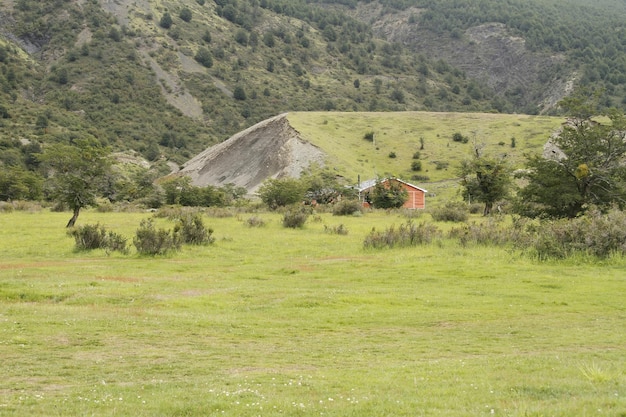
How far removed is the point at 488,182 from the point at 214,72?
345 ft

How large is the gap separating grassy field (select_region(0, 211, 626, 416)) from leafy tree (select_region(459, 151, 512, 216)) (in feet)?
94.2

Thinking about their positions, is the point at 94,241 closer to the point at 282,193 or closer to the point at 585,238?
the point at 585,238

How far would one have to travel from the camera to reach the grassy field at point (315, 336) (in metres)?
6.79

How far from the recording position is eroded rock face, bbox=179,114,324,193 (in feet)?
278

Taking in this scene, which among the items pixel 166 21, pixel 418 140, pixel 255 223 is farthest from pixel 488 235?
pixel 166 21

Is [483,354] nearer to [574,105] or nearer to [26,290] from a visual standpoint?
[26,290]

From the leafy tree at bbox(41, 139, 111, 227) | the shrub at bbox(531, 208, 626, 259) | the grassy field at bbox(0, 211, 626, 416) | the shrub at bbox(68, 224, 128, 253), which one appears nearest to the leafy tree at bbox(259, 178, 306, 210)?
the leafy tree at bbox(41, 139, 111, 227)

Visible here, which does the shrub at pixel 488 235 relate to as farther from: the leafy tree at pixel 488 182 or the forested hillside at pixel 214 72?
the forested hillside at pixel 214 72

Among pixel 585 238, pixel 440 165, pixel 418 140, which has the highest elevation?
pixel 418 140

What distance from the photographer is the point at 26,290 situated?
15102 millimetres

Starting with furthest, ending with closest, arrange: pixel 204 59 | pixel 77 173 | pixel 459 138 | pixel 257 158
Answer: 1. pixel 204 59
2. pixel 459 138
3. pixel 257 158
4. pixel 77 173

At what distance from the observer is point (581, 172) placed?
A: 26094 mm

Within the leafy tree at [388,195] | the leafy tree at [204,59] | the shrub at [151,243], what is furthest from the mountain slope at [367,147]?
the shrub at [151,243]

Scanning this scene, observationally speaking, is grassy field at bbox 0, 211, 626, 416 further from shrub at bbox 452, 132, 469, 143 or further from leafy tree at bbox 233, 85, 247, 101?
leafy tree at bbox 233, 85, 247, 101
